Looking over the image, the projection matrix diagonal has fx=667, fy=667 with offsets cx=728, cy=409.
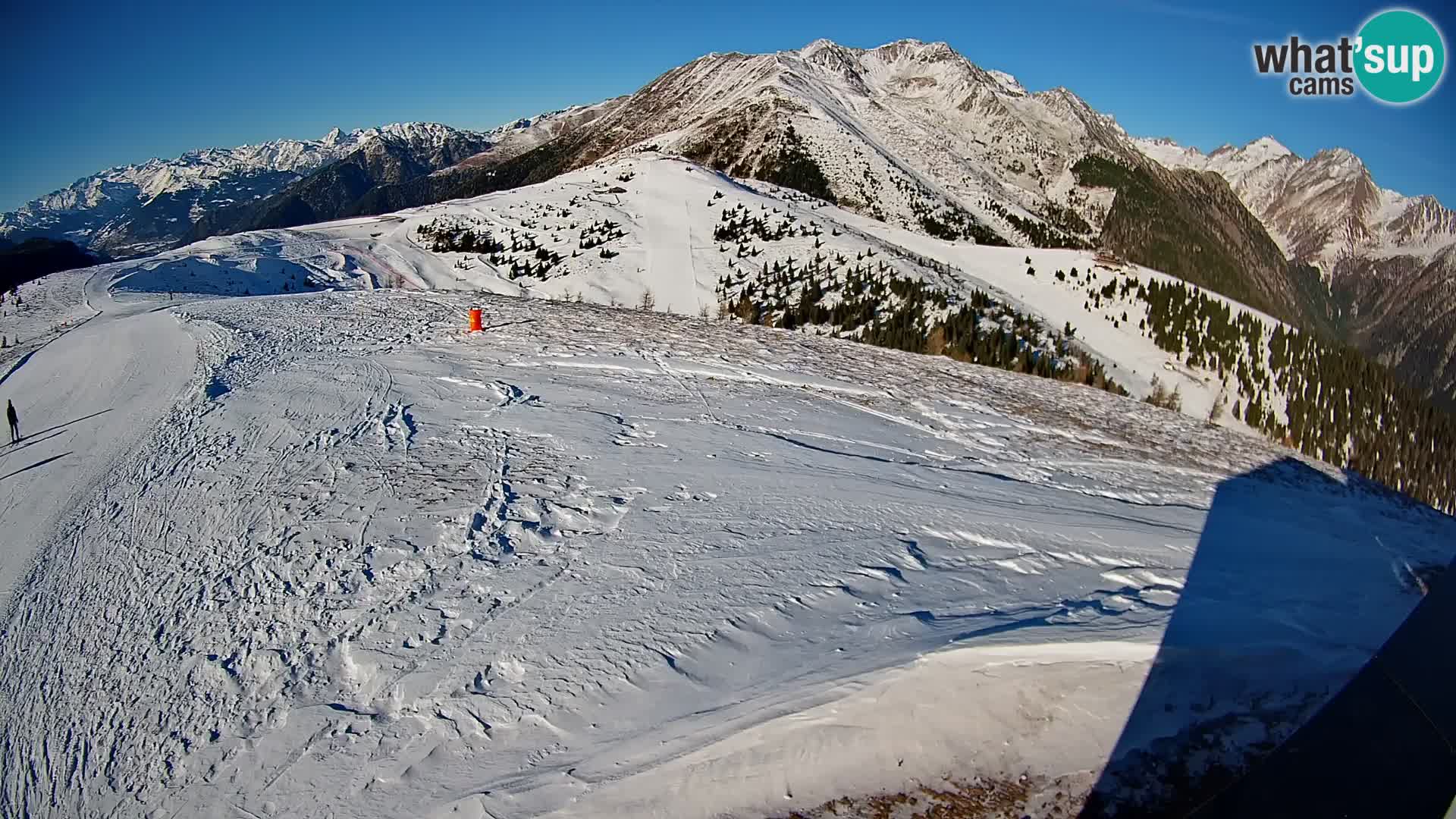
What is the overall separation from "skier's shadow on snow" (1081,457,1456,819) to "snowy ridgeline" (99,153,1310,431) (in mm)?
11380

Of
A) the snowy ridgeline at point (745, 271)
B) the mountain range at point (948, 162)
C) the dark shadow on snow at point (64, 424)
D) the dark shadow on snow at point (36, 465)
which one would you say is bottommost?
the dark shadow on snow at point (36, 465)

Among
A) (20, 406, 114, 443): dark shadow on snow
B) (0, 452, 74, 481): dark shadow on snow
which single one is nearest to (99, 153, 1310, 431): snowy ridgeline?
(20, 406, 114, 443): dark shadow on snow

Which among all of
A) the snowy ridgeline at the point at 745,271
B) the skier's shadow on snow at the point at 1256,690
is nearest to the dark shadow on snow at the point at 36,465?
the skier's shadow on snow at the point at 1256,690

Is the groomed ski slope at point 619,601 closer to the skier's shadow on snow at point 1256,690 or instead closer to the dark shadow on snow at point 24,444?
the skier's shadow on snow at point 1256,690

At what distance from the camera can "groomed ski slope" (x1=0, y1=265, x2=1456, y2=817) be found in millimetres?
4090

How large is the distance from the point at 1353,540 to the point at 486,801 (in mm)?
10127

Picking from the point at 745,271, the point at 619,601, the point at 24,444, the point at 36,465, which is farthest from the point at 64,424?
the point at 745,271

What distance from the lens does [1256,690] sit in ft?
15.1

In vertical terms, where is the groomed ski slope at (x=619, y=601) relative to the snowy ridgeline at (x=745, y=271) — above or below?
below

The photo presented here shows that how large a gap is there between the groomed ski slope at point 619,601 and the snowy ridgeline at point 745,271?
407 inches

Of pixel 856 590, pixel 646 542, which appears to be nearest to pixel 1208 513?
pixel 856 590

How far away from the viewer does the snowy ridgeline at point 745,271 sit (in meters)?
20.4

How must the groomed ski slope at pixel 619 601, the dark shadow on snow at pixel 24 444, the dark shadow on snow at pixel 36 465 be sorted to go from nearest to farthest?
the groomed ski slope at pixel 619 601, the dark shadow on snow at pixel 36 465, the dark shadow on snow at pixel 24 444

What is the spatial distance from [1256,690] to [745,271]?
2223 cm
